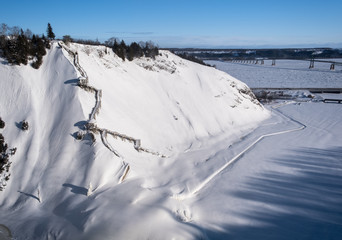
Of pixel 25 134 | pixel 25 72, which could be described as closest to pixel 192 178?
pixel 25 134

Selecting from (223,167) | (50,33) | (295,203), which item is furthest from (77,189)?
(50,33)

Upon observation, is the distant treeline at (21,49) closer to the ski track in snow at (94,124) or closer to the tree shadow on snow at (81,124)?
the ski track in snow at (94,124)

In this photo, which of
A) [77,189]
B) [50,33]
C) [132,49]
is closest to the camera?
[77,189]

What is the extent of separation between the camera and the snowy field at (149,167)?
409 inches

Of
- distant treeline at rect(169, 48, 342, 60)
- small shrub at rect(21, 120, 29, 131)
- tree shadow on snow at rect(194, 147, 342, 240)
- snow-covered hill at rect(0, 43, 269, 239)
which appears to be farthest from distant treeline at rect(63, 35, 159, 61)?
distant treeline at rect(169, 48, 342, 60)

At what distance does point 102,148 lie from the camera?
14141 mm

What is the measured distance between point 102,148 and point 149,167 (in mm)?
3511

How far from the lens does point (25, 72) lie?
17047 mm

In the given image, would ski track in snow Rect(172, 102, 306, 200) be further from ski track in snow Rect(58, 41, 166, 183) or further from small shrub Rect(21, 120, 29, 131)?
small shrub Rect(21, 120, 29, 131)

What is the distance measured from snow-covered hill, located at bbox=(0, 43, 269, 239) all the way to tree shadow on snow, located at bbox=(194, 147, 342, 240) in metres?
3.22

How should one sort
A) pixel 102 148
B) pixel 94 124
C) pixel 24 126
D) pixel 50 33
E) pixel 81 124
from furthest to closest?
pixel 50 33 → pixel 81 124 → pixel 94 124 → pixel 24 126 → pixel 102 148

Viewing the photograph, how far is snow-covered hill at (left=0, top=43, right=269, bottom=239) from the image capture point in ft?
33.8

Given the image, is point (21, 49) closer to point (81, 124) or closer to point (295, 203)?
point (81, 124)

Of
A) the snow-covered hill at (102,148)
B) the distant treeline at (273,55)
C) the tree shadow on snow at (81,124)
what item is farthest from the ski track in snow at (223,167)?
the distant treeline at (273,55)
